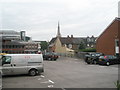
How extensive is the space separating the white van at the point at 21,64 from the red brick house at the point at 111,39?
22.8m

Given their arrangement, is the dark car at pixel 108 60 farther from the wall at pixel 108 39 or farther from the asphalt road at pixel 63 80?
the asphalt road at pixel 63 80

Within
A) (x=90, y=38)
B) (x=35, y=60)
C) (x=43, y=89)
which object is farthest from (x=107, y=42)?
(x=90, y=38)

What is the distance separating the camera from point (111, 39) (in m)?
37.2

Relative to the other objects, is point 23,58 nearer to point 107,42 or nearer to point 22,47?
point 107,42

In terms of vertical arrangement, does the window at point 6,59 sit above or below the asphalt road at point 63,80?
above

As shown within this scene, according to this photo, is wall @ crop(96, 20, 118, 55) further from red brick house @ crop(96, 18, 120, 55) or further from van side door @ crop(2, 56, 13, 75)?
van side door @ crop(2, 56, 13, 75)

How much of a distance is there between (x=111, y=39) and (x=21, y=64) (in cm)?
2561

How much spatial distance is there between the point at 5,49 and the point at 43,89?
6679 centimetres

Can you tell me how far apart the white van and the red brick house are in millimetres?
22822

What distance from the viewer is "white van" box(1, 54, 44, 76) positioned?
47.6 feet

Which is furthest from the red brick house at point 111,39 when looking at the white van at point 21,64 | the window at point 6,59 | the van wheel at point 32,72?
the window at point 6,59

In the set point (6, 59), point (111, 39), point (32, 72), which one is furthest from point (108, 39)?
→ point (6, 59)

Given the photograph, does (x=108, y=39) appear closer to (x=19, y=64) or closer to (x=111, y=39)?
(x=111, y=39)

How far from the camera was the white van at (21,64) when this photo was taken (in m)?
14.5
